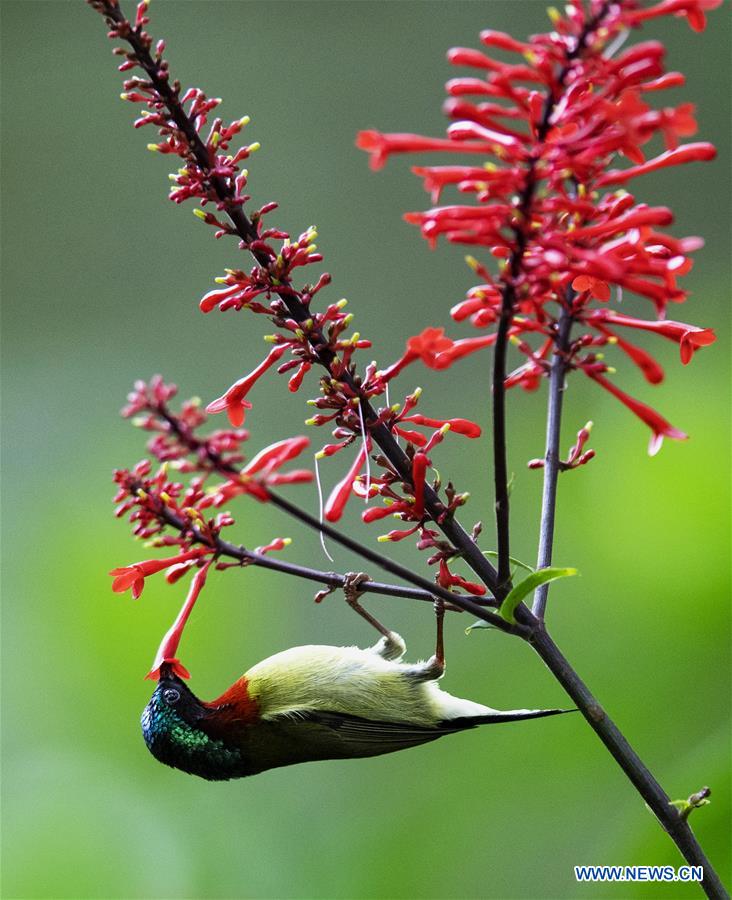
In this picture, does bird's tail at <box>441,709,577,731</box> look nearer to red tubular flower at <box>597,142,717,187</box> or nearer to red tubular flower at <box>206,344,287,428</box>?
red tubular flower at <box>206,344,287,428</box>

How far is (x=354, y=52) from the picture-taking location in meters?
5.85

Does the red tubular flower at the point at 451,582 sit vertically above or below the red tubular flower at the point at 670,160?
below

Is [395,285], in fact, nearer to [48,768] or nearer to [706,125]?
[706,125]

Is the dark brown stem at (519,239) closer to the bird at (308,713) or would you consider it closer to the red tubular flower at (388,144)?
the red tubular flower at (388,144)

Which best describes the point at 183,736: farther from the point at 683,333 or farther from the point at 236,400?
the point at 683,333

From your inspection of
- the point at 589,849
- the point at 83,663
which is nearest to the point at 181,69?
the point at 83,663

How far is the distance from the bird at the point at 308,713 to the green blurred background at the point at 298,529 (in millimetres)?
682

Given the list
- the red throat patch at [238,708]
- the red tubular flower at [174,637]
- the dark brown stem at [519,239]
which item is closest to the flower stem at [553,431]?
the dark brown stem at [519,239]

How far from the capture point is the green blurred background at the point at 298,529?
3098 millimetres

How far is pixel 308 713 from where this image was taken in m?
2.53

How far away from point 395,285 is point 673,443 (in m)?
2.47

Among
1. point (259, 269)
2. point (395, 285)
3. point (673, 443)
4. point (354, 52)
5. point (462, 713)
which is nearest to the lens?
point (259, 269)

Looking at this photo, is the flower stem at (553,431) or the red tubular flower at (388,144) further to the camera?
the flower stem at (553,431)

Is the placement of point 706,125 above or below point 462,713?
above
